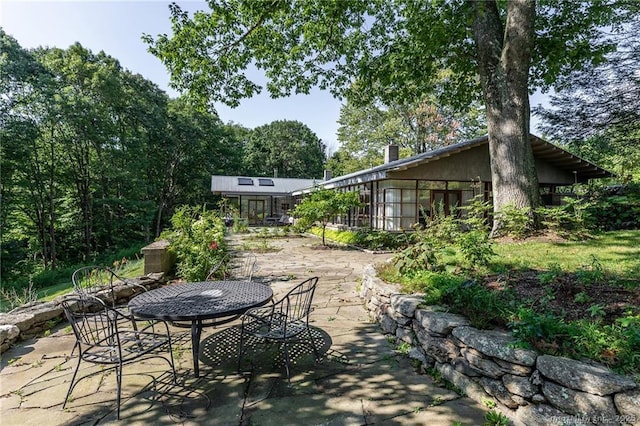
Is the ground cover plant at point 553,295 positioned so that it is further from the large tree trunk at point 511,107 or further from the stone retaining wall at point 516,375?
the large tree trunk at point 511,107

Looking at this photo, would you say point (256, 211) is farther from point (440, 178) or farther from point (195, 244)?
point (195, 244)

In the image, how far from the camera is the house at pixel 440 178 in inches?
491

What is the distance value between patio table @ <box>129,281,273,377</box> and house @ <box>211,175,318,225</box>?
19.9 meters

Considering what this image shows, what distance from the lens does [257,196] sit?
24.8 meters

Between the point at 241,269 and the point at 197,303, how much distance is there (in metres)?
4.08

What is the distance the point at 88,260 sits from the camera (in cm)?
1595

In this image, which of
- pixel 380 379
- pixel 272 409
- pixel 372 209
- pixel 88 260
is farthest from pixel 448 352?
pixel 88 260

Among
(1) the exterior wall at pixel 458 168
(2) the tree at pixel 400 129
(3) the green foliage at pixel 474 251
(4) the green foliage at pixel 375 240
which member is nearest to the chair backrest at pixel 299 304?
(3) the green foliage at pixel 474 251

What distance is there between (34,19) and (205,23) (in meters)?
3.00

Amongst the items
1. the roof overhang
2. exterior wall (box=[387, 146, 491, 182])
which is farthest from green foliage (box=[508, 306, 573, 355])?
exterior wall (box=[387, 146, 491, 182])

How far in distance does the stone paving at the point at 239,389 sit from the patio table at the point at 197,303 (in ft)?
1.24

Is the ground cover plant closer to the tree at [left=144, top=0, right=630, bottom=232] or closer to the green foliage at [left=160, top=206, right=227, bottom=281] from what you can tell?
the tree at [left=144, top=0, right=630, bottom=232]

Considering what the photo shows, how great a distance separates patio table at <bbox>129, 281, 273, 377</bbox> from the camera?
8.32 feet

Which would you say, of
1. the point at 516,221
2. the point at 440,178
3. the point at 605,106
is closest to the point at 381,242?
the point at 440,178
